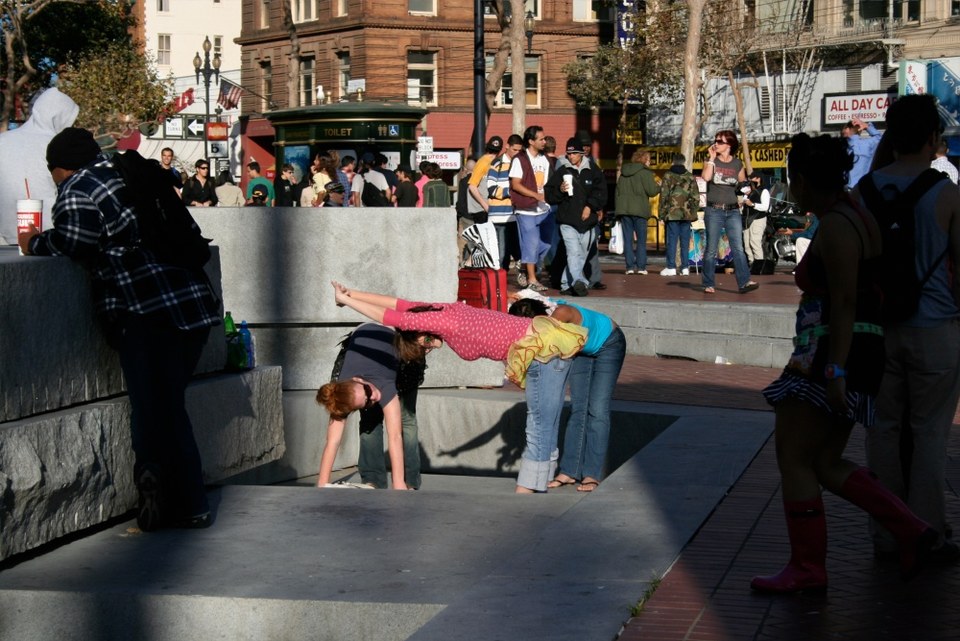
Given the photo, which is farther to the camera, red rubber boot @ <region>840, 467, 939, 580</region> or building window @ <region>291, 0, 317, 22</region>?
building window @ <region>291, 0, 317, 22</region>

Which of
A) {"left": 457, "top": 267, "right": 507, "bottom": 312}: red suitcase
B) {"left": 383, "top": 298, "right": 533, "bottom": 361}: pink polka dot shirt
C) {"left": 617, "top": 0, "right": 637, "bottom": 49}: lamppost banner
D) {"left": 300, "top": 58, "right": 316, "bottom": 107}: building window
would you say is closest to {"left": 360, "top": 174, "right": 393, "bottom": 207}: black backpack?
{"left": 457, "top": 267, "right": 507, "bottom": 312}: red suitcase

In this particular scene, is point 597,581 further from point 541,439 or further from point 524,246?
point 524,246

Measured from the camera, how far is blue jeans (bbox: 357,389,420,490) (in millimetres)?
9508

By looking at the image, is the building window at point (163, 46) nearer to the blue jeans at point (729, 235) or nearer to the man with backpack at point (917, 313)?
the blue jeans at point (729, 235)

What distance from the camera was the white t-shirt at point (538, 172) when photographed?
15648 mm

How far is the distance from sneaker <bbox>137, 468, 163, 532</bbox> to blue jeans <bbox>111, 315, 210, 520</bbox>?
31mm

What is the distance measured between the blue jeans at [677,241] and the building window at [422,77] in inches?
1431

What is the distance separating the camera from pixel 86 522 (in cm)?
649

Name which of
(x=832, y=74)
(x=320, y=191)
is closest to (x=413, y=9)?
(x=832, y=74)

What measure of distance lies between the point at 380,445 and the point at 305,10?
50316 millimetres

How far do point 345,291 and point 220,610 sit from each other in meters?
2.30

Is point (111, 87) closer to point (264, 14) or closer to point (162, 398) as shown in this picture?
point (264, 14)

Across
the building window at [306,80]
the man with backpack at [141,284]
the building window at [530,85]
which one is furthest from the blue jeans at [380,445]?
the building window at [306,80]

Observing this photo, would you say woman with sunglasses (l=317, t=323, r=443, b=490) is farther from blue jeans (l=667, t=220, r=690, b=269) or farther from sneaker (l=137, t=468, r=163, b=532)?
blue jeans (l=667, t=220, r=690, b=269)
